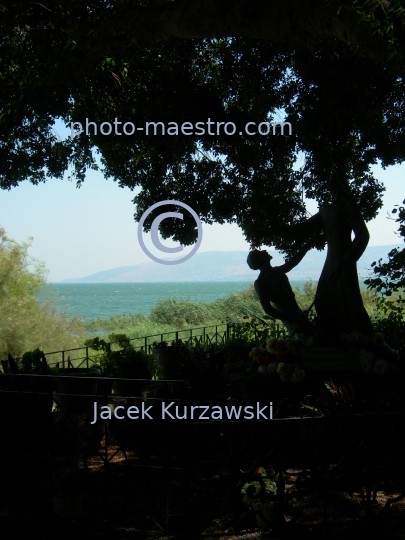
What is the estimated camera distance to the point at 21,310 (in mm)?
17953

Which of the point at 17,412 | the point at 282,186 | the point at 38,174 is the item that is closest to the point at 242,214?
the point at 282,186

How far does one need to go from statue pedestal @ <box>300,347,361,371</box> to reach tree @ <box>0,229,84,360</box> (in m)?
12.5

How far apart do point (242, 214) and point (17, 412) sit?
804cm

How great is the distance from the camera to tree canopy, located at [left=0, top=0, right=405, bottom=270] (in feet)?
24.3

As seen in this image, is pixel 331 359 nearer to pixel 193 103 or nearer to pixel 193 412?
pixel 193 412

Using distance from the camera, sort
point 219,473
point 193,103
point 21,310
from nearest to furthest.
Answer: point 219,473
point 193,103
point 21,310

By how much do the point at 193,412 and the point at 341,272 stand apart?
10.9 feet

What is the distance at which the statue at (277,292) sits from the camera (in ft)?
24.5

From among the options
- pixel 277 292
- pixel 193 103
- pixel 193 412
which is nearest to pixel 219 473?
pixel 193 412

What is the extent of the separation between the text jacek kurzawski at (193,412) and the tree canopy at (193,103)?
4058 mm

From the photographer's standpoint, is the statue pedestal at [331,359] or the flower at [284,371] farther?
the statue pedestal at [331,359]

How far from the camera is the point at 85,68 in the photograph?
7.52 m

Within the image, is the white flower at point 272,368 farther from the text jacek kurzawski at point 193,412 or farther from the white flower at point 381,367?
the white flower at point 381,367

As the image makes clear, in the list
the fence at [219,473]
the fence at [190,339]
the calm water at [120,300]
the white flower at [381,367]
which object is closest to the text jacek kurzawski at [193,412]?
the fence at [219,473]
